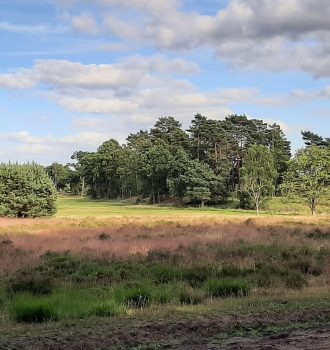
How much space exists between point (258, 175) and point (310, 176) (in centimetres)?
1716

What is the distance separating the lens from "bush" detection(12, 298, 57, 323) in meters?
10.0

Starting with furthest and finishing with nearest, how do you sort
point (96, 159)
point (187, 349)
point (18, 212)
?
1. point (96, 159)
2. point (18, 212)
3. point (187, 349)

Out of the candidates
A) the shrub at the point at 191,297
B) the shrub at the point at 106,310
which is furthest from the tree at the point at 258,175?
the shrub at the point at 106,310

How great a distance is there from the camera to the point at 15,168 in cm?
5722

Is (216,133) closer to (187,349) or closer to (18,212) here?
(18,212)

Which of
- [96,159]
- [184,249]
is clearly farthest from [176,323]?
[96,159]

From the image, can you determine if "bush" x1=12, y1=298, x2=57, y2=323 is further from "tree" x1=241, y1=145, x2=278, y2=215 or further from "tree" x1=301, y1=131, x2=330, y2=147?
"tree" x1=301, y1=131, x2=330, y2=147

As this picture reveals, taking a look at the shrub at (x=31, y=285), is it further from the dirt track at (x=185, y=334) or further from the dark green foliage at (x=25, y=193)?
the dark green foliage at (x=25, y=193)

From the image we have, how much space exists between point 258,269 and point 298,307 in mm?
5613

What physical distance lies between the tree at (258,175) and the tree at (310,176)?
1132cm

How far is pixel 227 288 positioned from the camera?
12656 millimetres

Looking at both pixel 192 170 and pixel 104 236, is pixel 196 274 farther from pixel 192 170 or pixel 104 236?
pixel 192 170

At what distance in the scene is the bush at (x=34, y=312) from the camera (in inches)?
394

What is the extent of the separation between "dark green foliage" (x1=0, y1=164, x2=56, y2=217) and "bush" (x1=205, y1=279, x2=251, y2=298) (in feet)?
146
